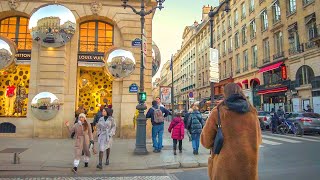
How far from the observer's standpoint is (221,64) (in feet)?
159

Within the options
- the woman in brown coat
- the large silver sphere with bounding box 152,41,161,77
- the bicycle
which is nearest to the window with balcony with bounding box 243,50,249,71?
the bicycle

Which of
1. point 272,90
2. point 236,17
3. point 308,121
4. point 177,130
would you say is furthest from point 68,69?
point 236,17

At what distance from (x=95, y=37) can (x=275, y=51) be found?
23.3 meters

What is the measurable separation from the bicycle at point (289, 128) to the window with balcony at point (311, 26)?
10943 mm

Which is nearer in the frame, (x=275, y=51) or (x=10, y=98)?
(x=10, y=98)

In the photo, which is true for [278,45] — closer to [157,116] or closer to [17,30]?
[157,116]

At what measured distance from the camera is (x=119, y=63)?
12.5 m

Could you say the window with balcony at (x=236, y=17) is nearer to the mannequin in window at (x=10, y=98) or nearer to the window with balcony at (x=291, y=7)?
the window with balcony at (x=291, y=7)

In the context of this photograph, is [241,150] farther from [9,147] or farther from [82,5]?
[82,5]

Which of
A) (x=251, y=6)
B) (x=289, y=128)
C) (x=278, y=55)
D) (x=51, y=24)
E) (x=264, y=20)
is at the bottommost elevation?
(x=289, y=128)

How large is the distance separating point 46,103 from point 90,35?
4.69m

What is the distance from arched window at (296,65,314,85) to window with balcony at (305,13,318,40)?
9.28 ft

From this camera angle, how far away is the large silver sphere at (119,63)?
12562mm

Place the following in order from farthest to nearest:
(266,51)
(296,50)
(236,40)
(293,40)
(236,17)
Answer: (236,17) → (236,40) → (266,51) → (293,40) → (296,50)
